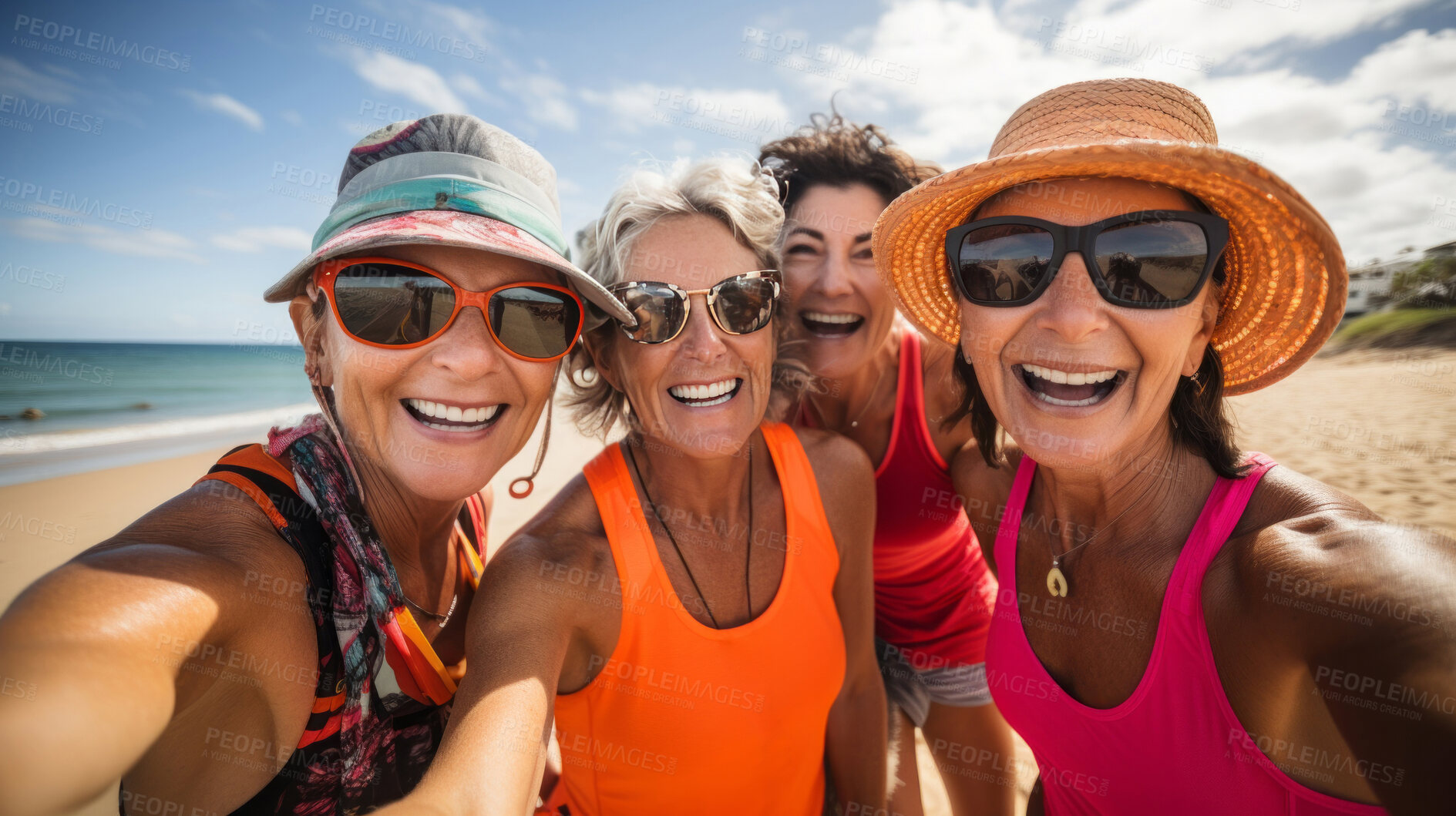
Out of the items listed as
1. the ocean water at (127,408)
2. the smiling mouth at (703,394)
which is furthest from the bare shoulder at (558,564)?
the ocean water at (127,408)

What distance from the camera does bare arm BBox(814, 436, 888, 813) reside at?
2.46 meters

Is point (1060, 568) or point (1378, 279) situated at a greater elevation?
point (1378, 279)

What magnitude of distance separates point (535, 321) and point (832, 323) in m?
1.77

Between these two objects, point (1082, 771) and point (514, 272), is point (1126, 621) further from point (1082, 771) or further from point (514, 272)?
point (514, 272)

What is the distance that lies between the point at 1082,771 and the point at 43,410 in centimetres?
2061

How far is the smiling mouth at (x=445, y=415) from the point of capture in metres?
1.84

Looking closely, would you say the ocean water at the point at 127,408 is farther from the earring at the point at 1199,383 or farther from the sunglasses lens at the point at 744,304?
the earring at the point at 1199,383

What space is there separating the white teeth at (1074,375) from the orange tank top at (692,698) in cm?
101

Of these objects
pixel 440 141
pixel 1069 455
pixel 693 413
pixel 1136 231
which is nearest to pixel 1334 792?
pixel 1069 455

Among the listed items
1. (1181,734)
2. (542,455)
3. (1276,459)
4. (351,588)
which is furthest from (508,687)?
(1276,459)

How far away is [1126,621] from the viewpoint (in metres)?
1.69

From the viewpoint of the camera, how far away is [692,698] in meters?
1.99

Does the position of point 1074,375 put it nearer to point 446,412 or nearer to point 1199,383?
point 1199,383

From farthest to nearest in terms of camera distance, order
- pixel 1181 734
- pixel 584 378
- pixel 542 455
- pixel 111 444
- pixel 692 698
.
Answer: pixel 111 444 < pixel 584 378 < pixel 542 455 < pixel 692 698 < pixel 1181 734
